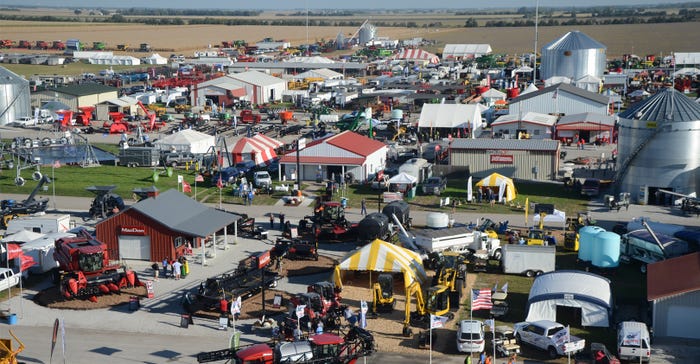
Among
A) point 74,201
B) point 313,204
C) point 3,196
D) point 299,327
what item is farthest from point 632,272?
point 3,196

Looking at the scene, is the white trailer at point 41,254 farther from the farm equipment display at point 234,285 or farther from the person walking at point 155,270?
the farm equipment display at point 234,285

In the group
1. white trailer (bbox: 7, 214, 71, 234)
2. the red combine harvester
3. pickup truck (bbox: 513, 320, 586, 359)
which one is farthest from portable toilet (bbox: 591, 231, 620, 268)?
white trailer (bbox: 7, 214, 71, 234)

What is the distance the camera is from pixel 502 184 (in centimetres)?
3375

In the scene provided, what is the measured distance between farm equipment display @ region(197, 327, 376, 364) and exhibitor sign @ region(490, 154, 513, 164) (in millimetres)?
20658

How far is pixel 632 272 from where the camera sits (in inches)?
977

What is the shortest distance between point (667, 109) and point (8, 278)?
78.6 feet

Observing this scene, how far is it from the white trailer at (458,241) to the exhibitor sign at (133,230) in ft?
27.5

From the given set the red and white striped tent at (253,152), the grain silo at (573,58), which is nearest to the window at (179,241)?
the red and white striped tent at (253,152)

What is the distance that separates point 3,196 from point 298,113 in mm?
28943

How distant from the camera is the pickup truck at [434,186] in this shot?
Answer: 35.0 meters

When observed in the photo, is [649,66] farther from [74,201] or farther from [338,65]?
[74,201]

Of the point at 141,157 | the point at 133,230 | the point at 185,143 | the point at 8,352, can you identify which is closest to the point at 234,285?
the point at 133,230

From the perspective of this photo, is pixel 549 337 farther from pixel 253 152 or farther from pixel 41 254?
pixel 253 152

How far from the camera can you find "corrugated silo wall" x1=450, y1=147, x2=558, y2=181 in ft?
123
